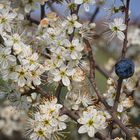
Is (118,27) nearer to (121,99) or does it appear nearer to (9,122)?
(121,99)

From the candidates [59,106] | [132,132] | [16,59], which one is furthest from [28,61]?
[132,132]

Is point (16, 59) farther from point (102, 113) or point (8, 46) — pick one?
point (102, 113)

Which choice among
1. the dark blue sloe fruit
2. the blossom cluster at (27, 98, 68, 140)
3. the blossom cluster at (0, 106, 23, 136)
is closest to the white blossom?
the dark blue sloe fruit

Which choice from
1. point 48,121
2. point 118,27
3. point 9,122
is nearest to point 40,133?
point 48,121

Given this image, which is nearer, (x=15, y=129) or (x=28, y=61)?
(x=28, y=61)

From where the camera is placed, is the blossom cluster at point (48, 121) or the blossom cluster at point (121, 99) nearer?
the blossom cluster at point (48, 121)

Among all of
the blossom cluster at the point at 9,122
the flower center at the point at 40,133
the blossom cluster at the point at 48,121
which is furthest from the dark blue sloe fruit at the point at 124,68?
the blossom cluster at the point at 9,122

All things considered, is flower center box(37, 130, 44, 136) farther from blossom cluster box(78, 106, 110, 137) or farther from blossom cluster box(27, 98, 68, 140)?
blossom cluster box(78, 106, 110, 137)

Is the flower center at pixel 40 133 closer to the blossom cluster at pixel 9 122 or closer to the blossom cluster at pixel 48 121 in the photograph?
the blossom cluster at pixel 48 121
